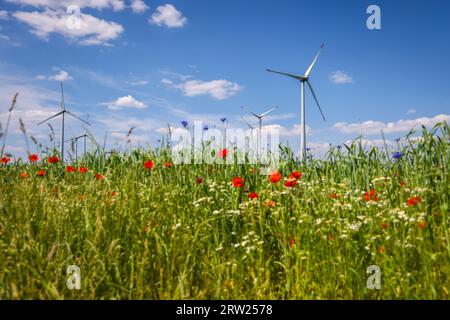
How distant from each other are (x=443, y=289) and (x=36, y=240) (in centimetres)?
414

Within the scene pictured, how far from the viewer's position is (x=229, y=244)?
5.18 meters

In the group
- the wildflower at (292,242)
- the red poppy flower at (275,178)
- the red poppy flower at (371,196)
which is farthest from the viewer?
the red poppy flower at (275,178)

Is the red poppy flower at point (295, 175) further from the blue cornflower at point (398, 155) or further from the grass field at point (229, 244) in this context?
the blue cornflower at point (398, 155)

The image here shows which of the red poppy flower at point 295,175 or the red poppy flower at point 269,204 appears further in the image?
the red poppy flower at point 269,204

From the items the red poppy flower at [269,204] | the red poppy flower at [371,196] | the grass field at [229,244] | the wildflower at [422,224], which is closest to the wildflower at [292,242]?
the grass field at [229,244]

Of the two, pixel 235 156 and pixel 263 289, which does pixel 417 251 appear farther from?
pixel 235 156

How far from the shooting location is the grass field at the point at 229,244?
3.84 metres

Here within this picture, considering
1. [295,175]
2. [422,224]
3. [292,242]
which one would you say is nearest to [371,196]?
[422,224]

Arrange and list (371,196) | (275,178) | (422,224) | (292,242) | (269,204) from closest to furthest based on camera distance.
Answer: (422,224)
(292,242)
(371,196)
(275,178)
(269,204)

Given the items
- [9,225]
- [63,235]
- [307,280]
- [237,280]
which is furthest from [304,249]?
[9,225]

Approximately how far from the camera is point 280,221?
16.7 feet

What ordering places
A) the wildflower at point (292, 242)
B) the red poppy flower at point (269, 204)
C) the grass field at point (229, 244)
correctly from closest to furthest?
the grass field at point (229, 244) → the wildflower at point (292, 242) → the red poppy flower at point (269, 204)

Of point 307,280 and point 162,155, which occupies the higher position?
point 162,155

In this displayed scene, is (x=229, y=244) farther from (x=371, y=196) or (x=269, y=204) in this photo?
(x=371, y=196)
